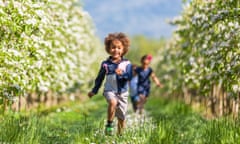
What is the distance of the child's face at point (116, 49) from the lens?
37.2ft

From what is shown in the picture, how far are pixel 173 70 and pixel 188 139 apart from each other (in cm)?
2893

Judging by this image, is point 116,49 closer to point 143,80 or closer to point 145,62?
point 145,62

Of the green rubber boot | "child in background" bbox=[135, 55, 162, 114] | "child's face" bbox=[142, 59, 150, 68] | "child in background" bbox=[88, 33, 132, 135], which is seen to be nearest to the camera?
the green rubber boot

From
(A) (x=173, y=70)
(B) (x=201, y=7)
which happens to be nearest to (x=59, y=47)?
(B) (x=201, y=7)

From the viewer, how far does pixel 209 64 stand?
509 inches

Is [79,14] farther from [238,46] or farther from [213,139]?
[213,139]

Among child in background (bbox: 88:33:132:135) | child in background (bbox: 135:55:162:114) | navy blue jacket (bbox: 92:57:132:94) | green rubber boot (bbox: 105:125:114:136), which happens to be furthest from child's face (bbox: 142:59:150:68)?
green rubber boot (bbox: 105:125:114:136)

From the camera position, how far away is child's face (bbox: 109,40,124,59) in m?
11.3

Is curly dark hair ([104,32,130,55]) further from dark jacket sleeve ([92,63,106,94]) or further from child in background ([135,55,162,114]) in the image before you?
child in background ([135,55,162,114])

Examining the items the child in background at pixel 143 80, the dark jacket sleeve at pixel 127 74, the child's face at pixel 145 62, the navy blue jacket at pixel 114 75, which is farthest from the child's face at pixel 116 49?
the child in background at pixel 143 80

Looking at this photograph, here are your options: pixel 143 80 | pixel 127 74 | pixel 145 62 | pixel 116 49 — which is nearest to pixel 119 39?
pixel 116 49

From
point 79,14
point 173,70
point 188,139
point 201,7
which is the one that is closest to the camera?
point 188,139

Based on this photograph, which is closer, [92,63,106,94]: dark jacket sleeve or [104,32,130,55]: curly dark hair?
[92,63,106,94]: dark jacket sleeve

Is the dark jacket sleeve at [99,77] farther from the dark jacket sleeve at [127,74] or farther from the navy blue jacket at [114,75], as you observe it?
the dark jacket sleeve at [127,74]
